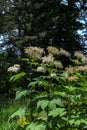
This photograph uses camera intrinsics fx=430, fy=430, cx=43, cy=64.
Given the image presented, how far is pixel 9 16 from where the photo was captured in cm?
2800

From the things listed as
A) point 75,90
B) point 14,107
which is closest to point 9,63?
point 14,107

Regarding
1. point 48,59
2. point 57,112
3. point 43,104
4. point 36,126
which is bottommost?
point 36,126

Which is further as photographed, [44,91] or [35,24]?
[35,24]

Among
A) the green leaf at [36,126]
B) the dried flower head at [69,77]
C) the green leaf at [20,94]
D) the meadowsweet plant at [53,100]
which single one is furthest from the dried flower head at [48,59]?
the green leaf at [36,126]

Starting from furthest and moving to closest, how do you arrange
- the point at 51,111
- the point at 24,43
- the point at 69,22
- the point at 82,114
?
the point at 69,22 < the point at 24,43 < the point at 82,114 < the point at 51,111

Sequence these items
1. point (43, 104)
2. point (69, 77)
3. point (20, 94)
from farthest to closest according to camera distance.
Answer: point (69, 77) → point (20, 94) → point (43, 104)

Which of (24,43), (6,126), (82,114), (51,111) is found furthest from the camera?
(24,43)

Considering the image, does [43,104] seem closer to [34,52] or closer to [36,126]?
[36,126]

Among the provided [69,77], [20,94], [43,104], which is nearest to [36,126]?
[43,104]

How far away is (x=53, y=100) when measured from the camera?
4.66 metres

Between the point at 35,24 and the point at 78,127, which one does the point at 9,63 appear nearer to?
the point at 35,24

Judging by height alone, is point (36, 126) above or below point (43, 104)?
below

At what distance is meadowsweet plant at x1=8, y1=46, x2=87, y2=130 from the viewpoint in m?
4.70

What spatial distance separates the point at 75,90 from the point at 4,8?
23.8m
